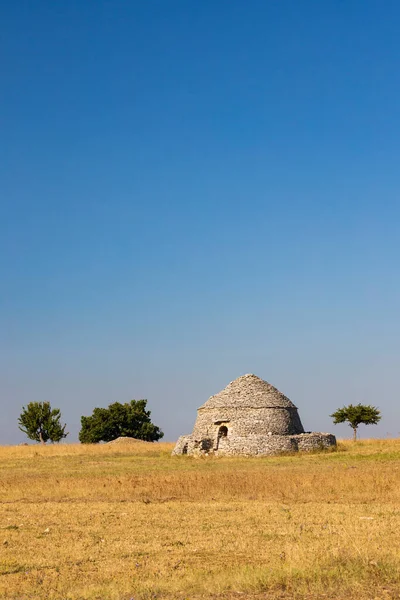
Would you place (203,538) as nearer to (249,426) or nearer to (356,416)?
(249,426)

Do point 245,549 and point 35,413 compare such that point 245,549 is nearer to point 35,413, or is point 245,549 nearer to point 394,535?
point 394,535

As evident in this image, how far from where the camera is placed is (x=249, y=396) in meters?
46.5

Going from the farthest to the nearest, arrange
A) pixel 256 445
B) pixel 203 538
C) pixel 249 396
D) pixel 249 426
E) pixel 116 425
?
pixel 116 425 < pixel 249 396 < pixel 249 426 < pixel 256 445 < pixel 203 538

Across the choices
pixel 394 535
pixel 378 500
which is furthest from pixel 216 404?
pixel 394 535

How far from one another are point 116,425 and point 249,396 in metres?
31.0

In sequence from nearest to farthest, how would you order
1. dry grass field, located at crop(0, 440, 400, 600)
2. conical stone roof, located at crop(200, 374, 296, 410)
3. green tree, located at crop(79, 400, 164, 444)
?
dry grass field, located at crop(0, 440, 400, 600), conical stone roof, located at crop(200, 374, 296, 410), green tree, located at crop(79, 400, 164, 444)

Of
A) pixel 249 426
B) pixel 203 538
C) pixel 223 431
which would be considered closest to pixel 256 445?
pixel 249 426

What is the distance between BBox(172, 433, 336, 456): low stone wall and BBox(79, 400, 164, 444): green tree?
29.7m

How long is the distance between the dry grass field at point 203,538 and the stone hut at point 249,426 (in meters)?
19.5

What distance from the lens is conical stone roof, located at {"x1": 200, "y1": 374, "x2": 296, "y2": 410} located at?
151ft

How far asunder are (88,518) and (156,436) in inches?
2394

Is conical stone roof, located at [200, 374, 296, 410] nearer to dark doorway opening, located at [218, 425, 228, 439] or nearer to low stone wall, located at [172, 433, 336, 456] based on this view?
dark doorway opening, located at [218, 425, 228, 439]

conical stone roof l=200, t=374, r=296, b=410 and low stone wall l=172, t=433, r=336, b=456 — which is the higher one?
conical stone roof l=200, t=374, r=296, b=410

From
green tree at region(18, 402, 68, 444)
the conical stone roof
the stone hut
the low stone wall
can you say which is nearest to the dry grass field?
the low stone wall
